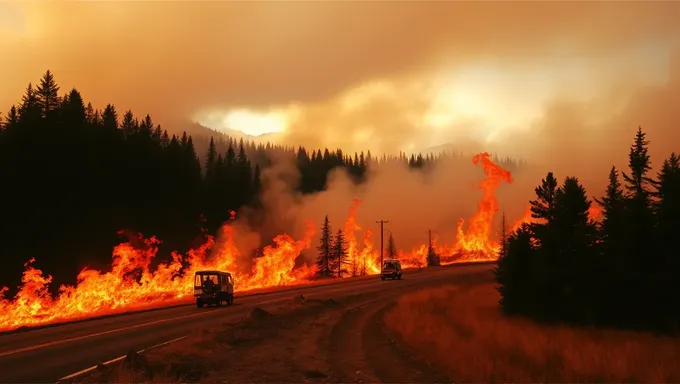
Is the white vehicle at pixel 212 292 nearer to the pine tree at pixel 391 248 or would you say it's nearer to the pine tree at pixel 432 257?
the pine tree at pixel 432 257

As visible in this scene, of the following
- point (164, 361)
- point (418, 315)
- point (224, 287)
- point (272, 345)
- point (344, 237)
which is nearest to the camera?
point (164, 361)

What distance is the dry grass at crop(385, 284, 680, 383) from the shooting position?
583 inches

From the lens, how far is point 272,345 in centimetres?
1953

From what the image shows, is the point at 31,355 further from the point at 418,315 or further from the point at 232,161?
the point at 232,161

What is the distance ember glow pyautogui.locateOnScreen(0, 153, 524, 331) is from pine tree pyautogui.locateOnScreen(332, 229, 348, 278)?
7.26 feet

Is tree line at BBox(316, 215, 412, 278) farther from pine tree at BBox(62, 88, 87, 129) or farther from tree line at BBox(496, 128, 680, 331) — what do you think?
tree line at BBox(496, 128, 680, 331)

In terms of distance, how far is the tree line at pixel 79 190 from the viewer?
5328 cm

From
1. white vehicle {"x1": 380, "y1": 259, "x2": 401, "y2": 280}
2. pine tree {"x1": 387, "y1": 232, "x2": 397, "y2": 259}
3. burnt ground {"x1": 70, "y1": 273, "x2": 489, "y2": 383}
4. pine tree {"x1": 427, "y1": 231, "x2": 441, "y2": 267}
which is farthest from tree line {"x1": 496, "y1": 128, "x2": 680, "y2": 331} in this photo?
pine tree {"x1": 387, "y1": 232, "x2": 397, "y2": 259}

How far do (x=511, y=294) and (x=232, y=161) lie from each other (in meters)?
98.8

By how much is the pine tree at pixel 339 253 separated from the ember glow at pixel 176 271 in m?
2.21

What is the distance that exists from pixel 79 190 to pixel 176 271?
55.6 feet

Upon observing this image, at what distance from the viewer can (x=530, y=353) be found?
17.8m

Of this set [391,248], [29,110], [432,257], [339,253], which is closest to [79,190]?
[29,110]

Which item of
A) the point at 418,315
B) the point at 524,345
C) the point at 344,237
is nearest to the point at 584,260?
the point at 418,315
